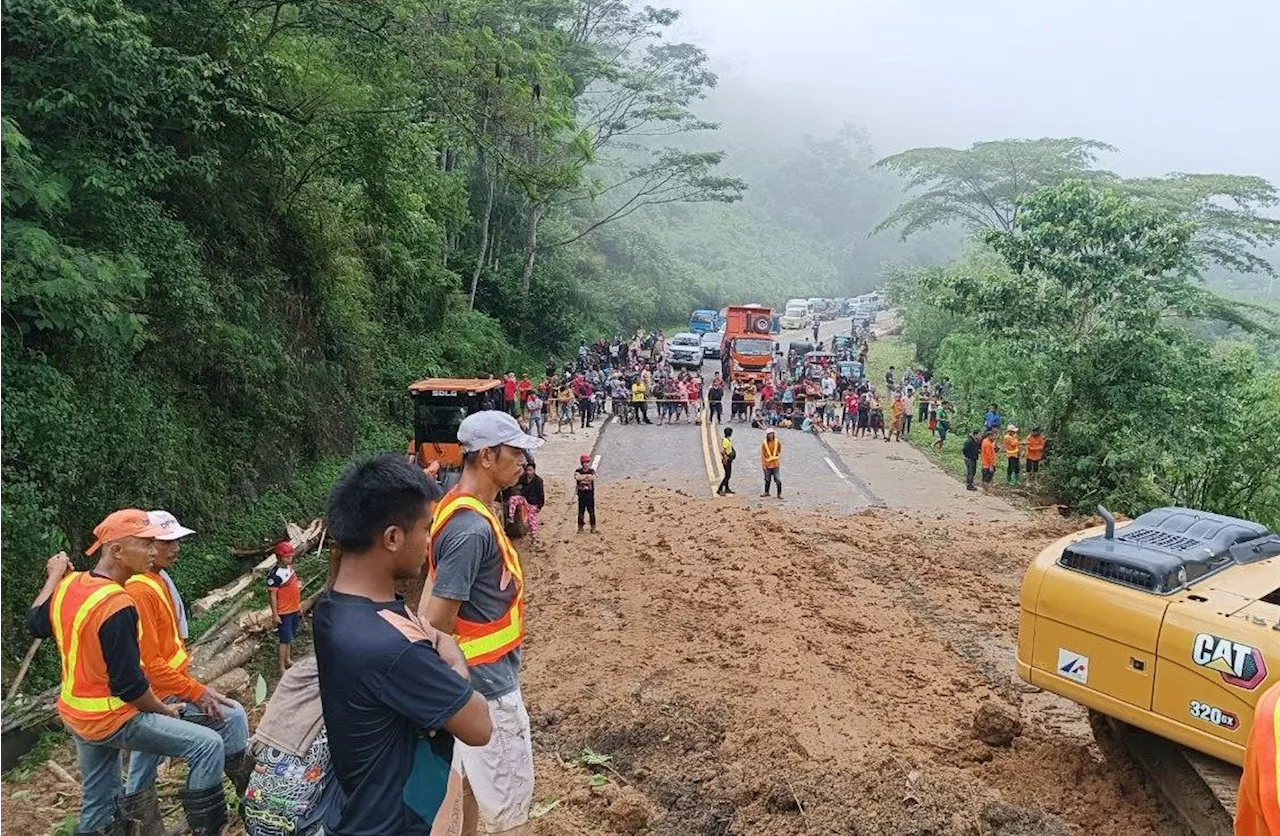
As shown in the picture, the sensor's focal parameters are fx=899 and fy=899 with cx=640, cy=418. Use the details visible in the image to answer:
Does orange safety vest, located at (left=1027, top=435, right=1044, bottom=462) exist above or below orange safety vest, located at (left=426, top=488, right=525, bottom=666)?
below

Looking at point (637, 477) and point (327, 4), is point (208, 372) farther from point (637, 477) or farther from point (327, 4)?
point (637, 477)

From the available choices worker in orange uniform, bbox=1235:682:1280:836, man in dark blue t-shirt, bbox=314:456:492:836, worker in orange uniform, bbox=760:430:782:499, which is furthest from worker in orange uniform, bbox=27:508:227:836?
worker in orange uniform, bbox=760:430:782:499

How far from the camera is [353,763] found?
96.3 inches

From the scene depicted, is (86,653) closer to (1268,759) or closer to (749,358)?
(1268,759)

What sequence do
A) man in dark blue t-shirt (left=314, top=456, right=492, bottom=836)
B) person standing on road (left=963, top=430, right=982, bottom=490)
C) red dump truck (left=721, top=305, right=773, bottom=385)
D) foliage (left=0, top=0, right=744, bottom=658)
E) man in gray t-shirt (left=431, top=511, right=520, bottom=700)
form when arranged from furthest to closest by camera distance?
red dump truck (left=721, top=305, right=773, bottom=385) < person standing on road (left=963, top=430, right=982, bottom=490) < foliage (left=0, top=0, right=744, bottom=658) < man in gray t-shirt (left=431, top=511, right=520, bottom=700) < man in dark blue t-shirt (left=314, top=456, right=492, bottom=836)

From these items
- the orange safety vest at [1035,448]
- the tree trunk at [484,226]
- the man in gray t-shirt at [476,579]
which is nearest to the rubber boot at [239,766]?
the man in gray t-shirt at [476,579]

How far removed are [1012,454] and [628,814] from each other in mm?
15682

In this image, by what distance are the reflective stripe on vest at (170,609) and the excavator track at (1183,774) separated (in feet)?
17.8

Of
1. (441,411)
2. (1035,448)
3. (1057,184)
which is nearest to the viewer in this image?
(441,411)

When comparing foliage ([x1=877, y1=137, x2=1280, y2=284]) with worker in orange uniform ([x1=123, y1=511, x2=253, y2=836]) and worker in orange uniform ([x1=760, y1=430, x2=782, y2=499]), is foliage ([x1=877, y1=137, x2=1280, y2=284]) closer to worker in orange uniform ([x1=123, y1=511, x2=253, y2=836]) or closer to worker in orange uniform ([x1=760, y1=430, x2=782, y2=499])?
worker in orange uniform ([x1=760, y1=430, x2=782, y2=499])

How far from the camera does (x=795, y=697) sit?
7402 mm

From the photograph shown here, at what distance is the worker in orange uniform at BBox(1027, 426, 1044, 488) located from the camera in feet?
61.3

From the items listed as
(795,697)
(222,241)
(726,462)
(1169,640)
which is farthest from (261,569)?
(1169,640)

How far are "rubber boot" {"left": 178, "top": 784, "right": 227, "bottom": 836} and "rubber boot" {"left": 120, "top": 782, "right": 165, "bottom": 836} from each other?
1.12 ft
